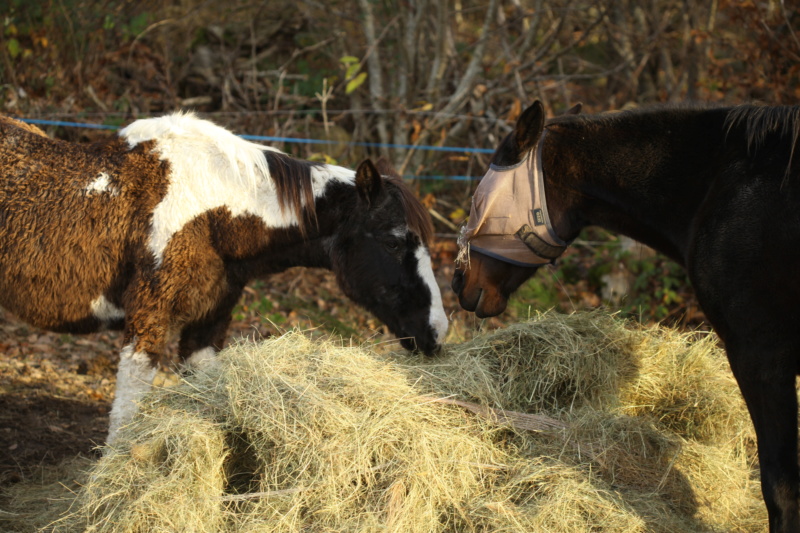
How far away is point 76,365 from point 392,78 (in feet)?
18.2

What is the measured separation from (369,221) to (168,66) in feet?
21.3

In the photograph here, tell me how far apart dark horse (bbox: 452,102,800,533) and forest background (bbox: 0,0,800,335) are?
3637 millimetres

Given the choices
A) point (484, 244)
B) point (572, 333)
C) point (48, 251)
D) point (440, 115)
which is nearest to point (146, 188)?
point (48, 251)

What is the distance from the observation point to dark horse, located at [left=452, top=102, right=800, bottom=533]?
8.77ft

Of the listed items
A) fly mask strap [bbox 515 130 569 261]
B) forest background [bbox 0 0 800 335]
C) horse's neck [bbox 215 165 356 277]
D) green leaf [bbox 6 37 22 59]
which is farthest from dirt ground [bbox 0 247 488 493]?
green leaf [bbox 6 37 22 59]

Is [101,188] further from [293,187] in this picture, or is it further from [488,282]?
[488,282]

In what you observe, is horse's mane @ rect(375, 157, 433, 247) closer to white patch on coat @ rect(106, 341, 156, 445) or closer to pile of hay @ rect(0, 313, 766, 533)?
pile of hay @ rect(0, 313, 766, 533)

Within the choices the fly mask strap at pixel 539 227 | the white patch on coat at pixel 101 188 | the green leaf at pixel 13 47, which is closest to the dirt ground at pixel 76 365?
the fly mask strap at pixel 539 227

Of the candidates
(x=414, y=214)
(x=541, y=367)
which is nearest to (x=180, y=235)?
(x=414, y=214)

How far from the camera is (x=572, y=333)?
3.78 meters

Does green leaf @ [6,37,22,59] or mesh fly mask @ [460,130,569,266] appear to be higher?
green leaf @ [6,37,22,59]

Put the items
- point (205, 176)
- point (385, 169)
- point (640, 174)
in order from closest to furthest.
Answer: point (640, 174)
point (205, 176)
point (385, 169)

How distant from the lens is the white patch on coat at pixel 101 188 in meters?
4.00

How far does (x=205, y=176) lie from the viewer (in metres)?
4.08
